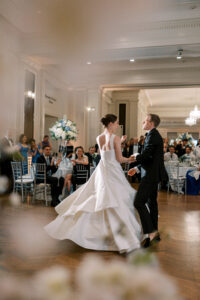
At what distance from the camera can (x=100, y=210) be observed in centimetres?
308

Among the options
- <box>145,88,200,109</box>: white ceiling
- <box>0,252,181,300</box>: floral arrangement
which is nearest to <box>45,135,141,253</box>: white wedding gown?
<box>0,252,181,300</box>: floral arrangement

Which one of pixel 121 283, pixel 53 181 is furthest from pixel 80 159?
pixel 121 283

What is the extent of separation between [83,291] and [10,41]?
0.32 meters

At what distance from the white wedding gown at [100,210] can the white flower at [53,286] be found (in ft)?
9.31

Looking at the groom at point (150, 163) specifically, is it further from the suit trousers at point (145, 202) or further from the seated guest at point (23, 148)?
the seated guest at point (23, 148)

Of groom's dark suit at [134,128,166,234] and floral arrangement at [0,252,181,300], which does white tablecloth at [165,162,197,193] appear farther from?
floral arrangement at [0,252,181,300]

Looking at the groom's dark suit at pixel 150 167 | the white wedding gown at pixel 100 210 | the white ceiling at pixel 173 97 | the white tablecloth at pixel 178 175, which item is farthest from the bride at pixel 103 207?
the white ceiling at pixel 173 97

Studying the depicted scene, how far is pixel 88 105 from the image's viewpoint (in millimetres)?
11789

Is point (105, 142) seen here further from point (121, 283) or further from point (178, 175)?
point (178, 175)

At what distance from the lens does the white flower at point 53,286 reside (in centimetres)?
17

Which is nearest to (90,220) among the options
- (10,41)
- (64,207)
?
(64,207)

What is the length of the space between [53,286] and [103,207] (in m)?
2.93

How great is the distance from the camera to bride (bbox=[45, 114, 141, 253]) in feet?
10.1

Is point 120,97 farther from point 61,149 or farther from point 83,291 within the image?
point 83,291
